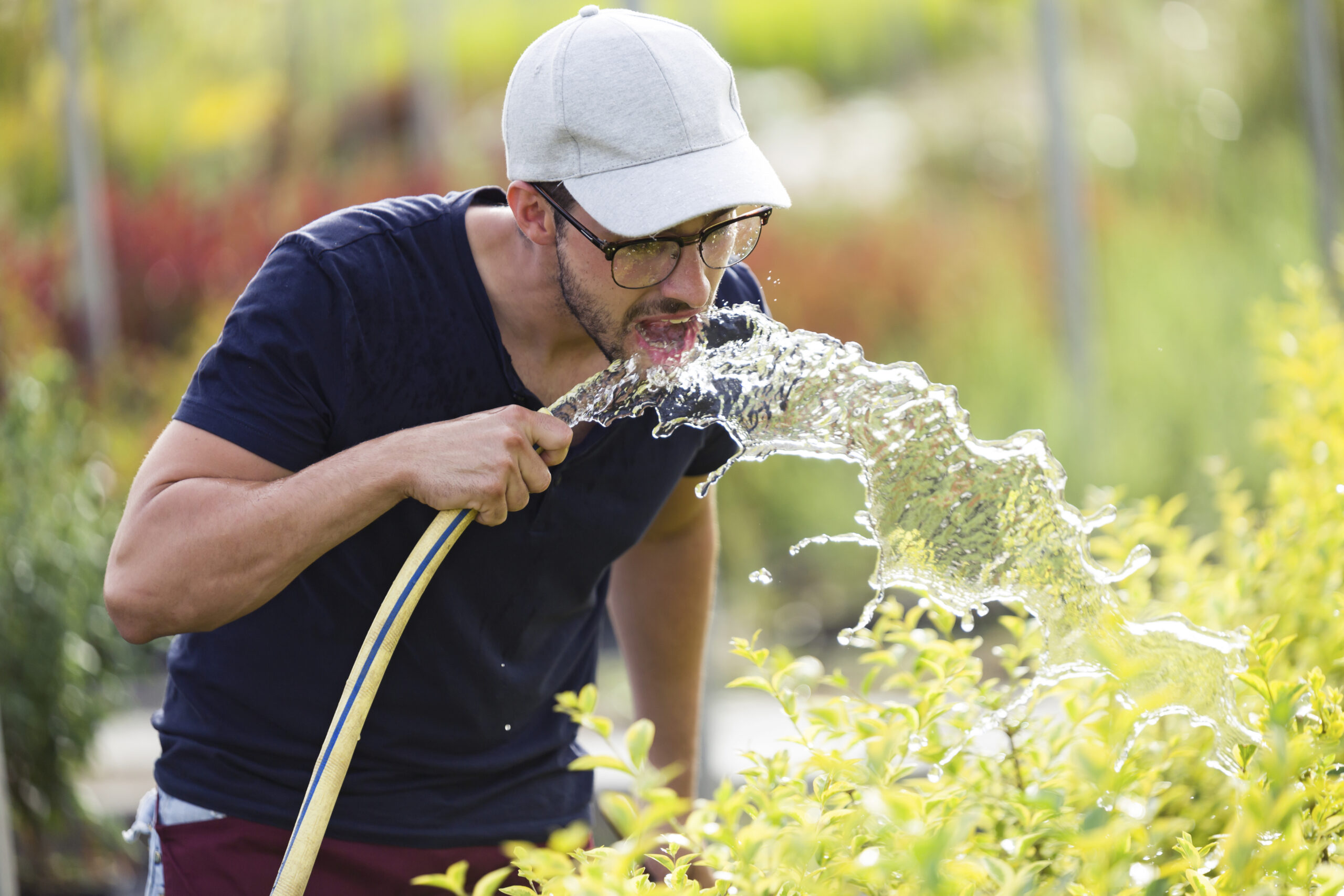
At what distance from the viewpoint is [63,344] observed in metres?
5.34

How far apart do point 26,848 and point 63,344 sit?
276 centimetres

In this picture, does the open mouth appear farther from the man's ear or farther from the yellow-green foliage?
the yellow-green foliage

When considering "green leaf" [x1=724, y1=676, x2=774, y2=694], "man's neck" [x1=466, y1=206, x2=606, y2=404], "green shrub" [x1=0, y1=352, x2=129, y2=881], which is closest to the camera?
"green leaf" [x1=724, y1=676, x2=774, y2=694]

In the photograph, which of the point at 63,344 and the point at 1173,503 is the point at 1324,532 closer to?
the point at 1173,503

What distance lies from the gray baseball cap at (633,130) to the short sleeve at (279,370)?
0.29 meters

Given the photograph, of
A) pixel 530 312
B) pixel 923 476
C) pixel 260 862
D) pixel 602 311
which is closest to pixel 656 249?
pixel 602 311

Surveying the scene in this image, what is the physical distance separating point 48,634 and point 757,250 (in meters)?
3.57

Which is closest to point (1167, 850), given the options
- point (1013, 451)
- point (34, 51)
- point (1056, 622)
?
point (1056, 622)

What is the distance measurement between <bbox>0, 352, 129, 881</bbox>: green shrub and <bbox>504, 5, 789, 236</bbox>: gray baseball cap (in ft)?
6.62

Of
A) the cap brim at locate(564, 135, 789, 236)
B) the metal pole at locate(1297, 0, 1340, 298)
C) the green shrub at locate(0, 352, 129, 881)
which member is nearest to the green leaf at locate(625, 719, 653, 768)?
the cap brim at locate(564, 135, 789, 236)

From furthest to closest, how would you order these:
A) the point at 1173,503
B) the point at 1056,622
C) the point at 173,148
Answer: the point at 173,148
the point at 1173,503
the point at 1056,622

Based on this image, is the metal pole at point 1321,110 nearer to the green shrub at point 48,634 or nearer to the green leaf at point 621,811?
the green shrub at point 48,634

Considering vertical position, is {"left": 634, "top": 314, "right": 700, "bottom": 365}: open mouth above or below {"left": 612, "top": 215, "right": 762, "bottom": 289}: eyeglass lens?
below

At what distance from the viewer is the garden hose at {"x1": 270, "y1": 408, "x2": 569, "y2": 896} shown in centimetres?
133
